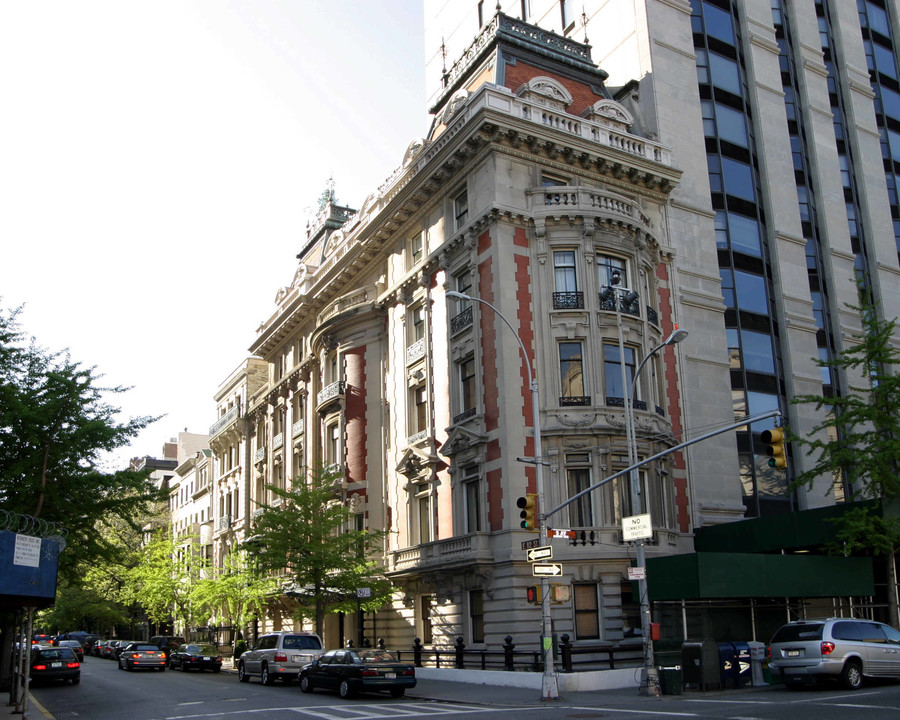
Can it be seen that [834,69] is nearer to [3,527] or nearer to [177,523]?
[3,527]

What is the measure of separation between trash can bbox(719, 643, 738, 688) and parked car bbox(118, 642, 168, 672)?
31837 mm

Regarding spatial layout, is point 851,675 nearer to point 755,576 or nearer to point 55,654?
point 755,576

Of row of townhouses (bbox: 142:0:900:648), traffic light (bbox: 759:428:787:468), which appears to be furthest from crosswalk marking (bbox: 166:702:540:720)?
traffic light (bbox: 759:428:787:468)

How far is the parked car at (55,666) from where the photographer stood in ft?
122

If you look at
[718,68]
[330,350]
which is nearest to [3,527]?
[330,350]

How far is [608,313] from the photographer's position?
34.8 meters

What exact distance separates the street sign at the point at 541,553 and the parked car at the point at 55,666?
2337 cm

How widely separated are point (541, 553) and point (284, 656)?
44.4 feet

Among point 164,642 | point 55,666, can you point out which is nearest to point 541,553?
point 55,666

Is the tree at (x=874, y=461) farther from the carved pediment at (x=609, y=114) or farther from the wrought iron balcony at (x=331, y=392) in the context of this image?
the wrought iron balcony at (x=331, y=392)

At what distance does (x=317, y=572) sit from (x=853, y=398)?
21.8 m

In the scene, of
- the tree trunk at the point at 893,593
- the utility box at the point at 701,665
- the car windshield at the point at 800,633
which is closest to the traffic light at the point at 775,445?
the car windshield at the point at 800,633

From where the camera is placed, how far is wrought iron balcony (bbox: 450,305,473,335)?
3631cm

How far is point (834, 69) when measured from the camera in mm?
54562
